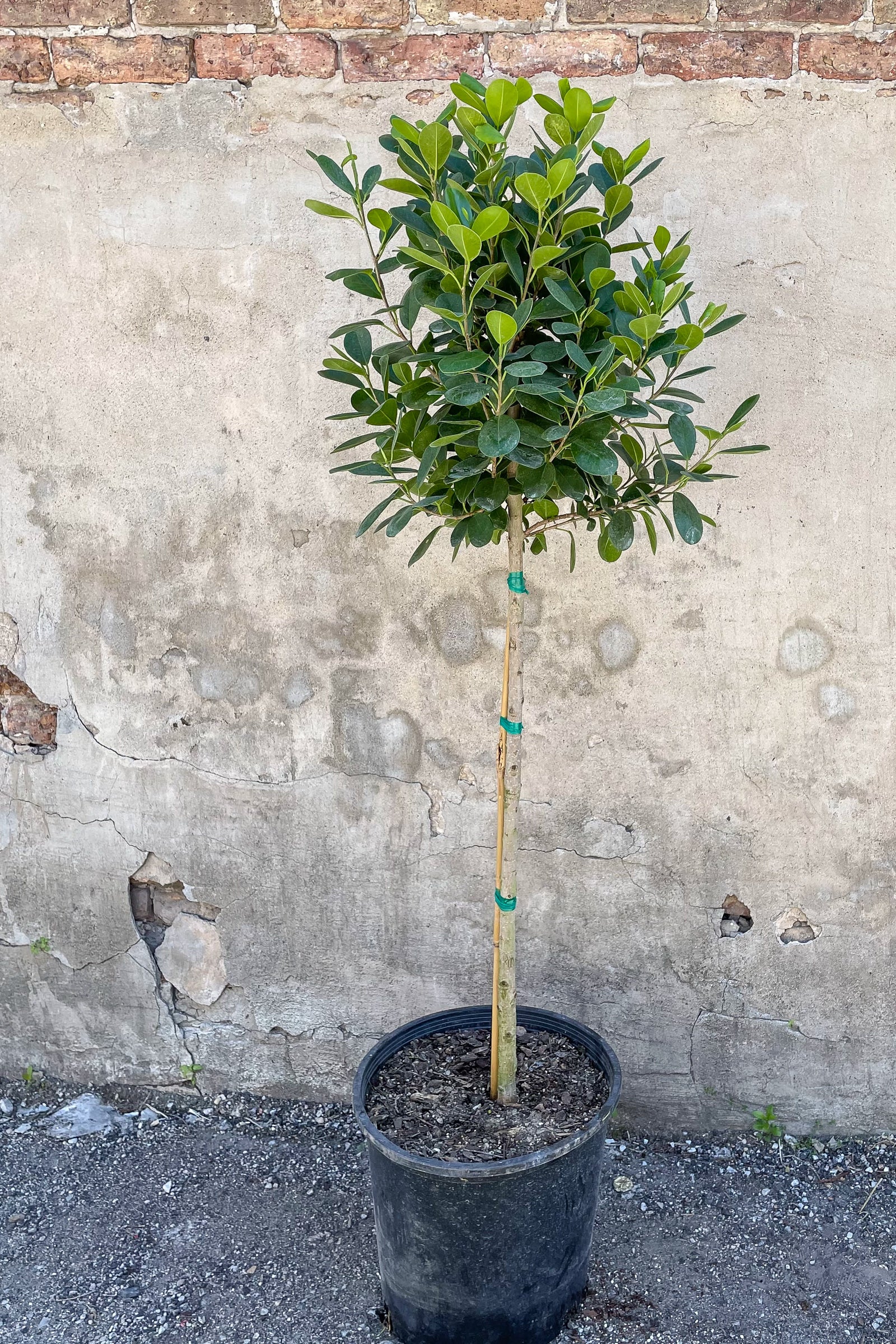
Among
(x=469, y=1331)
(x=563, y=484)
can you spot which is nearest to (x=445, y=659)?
(x=563, y=484)

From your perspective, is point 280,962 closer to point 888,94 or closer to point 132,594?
point 132,594

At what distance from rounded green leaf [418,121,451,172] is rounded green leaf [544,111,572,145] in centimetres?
15

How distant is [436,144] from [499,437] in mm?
421

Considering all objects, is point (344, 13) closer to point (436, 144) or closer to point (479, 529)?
point (436, 144)

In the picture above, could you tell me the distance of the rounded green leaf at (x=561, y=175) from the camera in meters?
1.44

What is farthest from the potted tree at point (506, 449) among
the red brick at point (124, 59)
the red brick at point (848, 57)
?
the red brick at point (124, 59)

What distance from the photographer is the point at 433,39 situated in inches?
85.4

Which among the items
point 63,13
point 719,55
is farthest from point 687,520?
point 63,13

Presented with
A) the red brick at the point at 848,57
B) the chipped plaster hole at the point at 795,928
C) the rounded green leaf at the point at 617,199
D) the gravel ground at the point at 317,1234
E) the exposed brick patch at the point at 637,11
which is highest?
the exposed brick patch at the point at 637,11

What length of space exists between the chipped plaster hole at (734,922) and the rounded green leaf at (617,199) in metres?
1.54

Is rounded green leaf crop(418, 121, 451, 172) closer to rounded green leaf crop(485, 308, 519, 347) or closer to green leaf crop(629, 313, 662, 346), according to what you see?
rounded green leaf crop(485, 308, 519, 347)

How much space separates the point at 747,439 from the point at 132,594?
4.77ft

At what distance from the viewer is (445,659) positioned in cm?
240

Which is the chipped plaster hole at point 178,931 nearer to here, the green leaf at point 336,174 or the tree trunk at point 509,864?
the tree trunk at point 509,864
